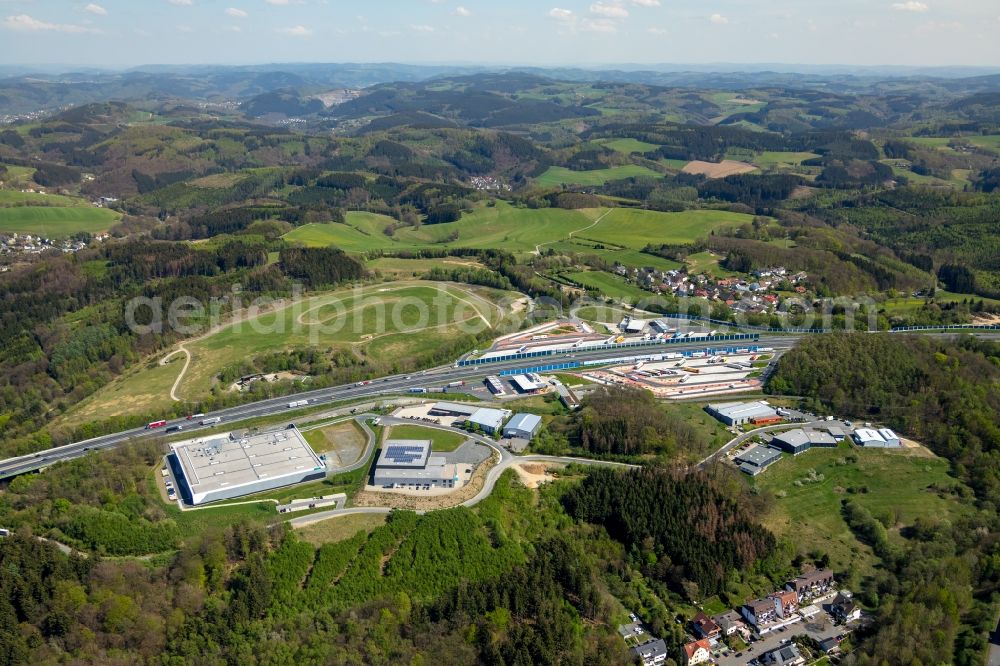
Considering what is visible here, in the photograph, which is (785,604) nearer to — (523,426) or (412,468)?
(523,426)

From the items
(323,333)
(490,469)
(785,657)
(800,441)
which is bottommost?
(785,657)

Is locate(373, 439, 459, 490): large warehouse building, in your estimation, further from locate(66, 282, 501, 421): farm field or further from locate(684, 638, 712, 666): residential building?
locate(66, 282, 501, 421): farm field

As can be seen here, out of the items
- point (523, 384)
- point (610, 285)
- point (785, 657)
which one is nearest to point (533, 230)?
point (610, 285)

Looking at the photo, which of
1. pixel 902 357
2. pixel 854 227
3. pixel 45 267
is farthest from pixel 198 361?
pixel 854 227

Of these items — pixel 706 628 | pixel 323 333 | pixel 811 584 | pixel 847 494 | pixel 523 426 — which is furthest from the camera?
pixel 323 333

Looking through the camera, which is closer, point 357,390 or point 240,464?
point 240,464
